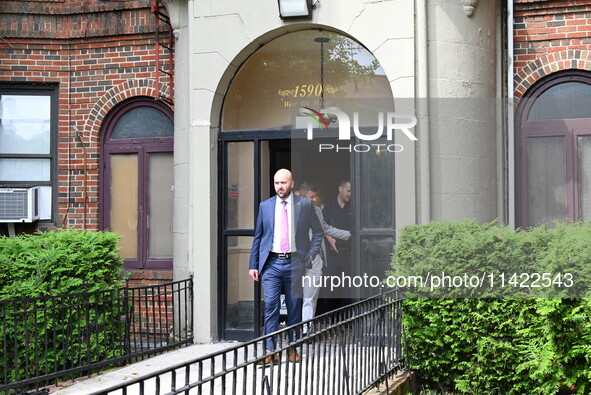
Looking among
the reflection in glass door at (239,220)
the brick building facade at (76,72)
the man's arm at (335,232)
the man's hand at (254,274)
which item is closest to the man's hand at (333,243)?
the man's arm at (335,232)

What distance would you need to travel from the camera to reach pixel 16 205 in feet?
37.6

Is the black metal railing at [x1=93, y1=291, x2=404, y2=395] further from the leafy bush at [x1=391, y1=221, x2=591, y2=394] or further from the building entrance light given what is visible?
the building entrance light

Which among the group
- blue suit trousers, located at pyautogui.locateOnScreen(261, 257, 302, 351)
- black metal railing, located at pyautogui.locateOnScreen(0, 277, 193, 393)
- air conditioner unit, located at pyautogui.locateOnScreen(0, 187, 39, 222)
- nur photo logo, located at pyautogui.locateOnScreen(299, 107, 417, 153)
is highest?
nur photo logo, located at pyautogui.locateOnScreen(299, 107, 417, 153)

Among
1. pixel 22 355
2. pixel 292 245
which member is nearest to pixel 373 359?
pixel 292 245

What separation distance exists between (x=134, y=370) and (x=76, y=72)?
5.08 meters

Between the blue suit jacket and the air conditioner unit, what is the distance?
427 centimetres

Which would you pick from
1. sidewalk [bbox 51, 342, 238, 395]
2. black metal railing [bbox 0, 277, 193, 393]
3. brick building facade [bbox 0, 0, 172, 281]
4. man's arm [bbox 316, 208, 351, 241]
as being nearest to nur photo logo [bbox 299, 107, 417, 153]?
man's arm [bbox 316, 208, 351, 241]

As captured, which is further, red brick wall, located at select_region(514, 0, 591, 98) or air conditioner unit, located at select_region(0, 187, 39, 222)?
air conditioner unit, located at select_region(0, 187, 39, 222)

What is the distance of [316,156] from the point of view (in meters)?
10.8

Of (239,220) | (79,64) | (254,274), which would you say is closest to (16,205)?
(79,64)

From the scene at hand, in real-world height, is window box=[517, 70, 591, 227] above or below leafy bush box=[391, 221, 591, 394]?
above

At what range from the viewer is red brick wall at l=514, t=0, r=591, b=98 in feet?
32.8

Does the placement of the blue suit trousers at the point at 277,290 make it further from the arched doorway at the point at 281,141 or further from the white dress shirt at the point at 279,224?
the arched doorway at the point at 281,141

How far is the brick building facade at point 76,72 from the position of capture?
38.0ft
